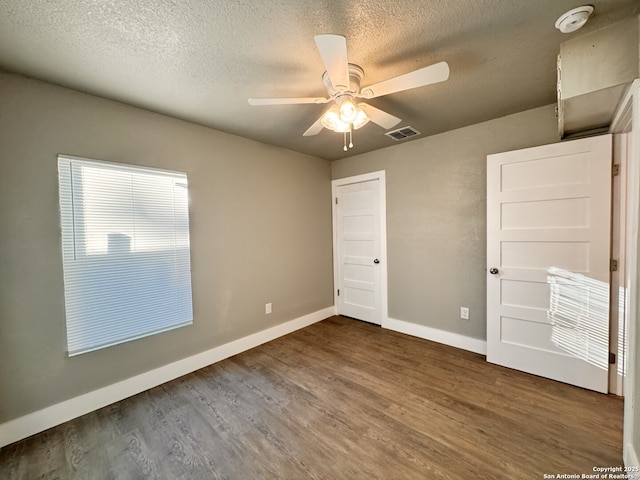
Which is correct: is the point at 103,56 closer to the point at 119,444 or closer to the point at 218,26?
the point at 218,26

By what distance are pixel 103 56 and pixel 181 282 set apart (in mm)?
1757

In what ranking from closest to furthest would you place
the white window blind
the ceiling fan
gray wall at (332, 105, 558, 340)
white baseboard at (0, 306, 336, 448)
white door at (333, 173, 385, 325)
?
the ceiling fan
white baseboard at (0, 306, 336, 448)
the white window blind
gray wall at (332, 105, 558, 340)
white door at (333, 173, 385, 325)

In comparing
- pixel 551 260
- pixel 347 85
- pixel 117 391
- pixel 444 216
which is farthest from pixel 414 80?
pixel 117 391

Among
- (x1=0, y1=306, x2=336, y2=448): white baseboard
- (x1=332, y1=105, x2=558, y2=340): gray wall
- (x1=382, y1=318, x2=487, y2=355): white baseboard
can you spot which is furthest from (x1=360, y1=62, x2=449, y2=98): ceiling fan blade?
(x1=0, y1=306, x2=336, y2=448): white baseboard

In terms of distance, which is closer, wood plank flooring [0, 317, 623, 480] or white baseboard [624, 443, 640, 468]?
white baseboard [624, 443, 640, 468]

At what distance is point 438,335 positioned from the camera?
2961 mm

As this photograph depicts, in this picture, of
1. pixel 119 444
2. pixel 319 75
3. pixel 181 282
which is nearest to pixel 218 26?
pixel 319 75

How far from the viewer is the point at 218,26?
4.33 feet

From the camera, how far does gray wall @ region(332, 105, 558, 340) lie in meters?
2.53

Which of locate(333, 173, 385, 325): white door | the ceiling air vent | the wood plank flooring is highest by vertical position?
the ceiling air vent

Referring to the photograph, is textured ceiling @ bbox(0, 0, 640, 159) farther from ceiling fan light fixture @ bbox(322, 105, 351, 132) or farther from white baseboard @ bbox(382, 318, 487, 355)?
white baseboard @ bbox(382, 318, 487, 355)

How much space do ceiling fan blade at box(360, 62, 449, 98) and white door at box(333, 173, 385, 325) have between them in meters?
1.91

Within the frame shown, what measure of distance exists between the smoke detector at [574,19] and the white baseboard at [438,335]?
2580 mm

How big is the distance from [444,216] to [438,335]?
140cm
